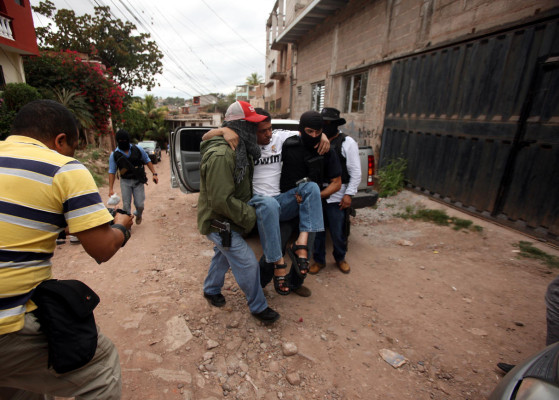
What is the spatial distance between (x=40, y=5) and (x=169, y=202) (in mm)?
21224

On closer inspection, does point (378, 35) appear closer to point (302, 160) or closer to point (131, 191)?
point (302, 160)

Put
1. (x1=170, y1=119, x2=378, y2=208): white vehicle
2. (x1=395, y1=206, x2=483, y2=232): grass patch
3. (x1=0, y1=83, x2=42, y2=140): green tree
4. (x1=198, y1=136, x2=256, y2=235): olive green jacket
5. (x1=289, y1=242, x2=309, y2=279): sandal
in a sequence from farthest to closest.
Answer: (x1=0, y1=83, x2=42, y2=140): green tree
(x1=395, y1=206, x2=483, y2=232): grass patch
(x1=170, y1=119, x2=378, y2=208): white vehicle
(x1=289, y1=242, x2=309, y2=279): sandal
(x1=198, y1=136, x2=256, y2=235): olive green jacket

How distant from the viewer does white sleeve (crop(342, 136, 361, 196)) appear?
321 cm

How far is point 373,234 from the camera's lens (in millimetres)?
4891

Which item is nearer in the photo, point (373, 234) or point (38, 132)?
point (38, 132)

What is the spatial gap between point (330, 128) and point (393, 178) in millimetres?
4062

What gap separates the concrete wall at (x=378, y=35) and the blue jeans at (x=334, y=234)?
13.8 ft

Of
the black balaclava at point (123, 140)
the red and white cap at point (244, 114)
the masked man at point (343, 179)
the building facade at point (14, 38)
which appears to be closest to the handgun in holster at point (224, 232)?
the red and white cap at point (244, 114)

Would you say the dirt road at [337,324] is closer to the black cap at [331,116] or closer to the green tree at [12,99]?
the black cap at [331,116]

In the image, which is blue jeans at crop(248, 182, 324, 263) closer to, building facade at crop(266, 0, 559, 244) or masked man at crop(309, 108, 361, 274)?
masked man at crop(309, 108, 361, 274)

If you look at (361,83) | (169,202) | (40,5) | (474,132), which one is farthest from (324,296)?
(40,5)

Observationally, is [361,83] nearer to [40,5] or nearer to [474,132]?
[474,132]

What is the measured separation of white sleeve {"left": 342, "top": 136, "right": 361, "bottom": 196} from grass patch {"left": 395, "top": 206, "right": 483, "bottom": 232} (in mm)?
2733

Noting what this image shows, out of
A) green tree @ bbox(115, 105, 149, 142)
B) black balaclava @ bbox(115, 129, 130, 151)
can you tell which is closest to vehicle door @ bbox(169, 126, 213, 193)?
black balaclava @ bbox(115, 129, 130, 151)
